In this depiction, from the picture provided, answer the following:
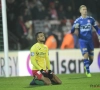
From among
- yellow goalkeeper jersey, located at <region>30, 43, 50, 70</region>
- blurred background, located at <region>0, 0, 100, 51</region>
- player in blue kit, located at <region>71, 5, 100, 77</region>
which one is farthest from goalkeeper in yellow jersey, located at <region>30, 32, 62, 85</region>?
blurred background, located at <region>0, 0, 100, 51</region>

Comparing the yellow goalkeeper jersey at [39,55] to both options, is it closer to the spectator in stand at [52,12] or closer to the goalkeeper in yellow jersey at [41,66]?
the goalkeeper in yellow jersey at [41,66]

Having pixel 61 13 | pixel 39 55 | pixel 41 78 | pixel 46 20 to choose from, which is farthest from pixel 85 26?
pixel 61 13

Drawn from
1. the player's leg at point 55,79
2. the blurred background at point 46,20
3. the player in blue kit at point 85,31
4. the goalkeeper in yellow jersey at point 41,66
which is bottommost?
the player's leg at point 55,79

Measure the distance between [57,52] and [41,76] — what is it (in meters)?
5.50

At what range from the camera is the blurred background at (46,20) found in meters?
17.7

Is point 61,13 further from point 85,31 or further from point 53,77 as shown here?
point 53,77

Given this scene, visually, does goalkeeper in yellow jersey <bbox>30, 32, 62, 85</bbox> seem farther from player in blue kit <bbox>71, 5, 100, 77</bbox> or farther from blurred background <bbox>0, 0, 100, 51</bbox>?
blurred background <bbox>0, 0, 100, 51</bbox>

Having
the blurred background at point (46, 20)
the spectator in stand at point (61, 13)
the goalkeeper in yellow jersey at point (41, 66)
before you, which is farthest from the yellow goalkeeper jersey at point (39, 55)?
the spectator in stand at point (61, 13)

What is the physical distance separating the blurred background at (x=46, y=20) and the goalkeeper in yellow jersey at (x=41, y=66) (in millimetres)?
6674

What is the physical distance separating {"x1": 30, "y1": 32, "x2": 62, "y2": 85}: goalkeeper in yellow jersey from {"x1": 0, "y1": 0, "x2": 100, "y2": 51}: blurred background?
263 inches

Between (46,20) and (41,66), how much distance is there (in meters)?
8.07

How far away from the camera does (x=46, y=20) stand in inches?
728

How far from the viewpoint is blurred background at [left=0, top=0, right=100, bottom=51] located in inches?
695

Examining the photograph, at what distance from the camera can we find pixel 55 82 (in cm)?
1052
